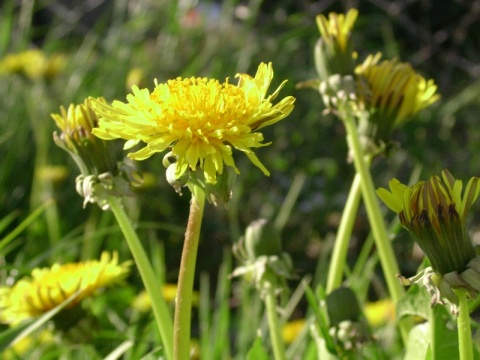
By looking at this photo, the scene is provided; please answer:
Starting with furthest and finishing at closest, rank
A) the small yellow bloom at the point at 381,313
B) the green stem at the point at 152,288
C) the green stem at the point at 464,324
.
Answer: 1. the small yellow bloom at the point at 381,313
2. the green stem at the point at 152,288
3. the green stem at the point at 464,324

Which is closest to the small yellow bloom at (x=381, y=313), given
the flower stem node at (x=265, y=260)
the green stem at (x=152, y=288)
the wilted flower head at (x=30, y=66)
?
the flower stem node at (x=265, y=260)

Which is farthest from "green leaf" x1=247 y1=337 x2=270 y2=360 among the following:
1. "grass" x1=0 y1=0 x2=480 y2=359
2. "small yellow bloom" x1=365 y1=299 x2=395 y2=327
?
"grass" x1=0 y1=0 x2=480 y2=359

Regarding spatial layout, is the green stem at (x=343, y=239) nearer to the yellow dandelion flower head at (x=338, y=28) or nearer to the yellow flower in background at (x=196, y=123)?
the yellow dandelion flower head at (x=338, y=28)

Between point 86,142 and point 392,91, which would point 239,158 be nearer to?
point 392,91

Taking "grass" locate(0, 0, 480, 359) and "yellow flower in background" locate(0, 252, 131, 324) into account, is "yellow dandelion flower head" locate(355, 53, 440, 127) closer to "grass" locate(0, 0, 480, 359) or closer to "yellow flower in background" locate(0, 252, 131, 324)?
"yellow flower in background" locate(0, 252, 131, 324)

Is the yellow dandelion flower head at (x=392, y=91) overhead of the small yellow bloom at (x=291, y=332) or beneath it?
overhead

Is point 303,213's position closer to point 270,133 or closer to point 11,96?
point 270,133

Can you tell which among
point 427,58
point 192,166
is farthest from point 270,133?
point 192,166
